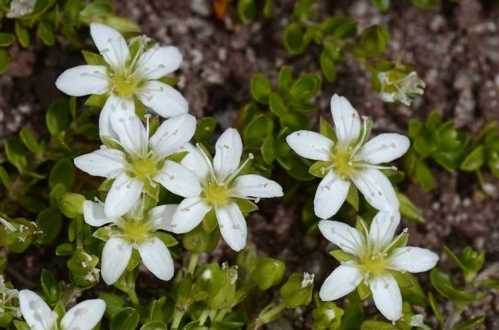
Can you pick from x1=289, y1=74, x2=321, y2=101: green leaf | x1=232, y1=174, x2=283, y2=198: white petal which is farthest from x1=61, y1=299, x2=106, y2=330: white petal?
x1=289, y1=74, x2=321, y2=101: green leaf

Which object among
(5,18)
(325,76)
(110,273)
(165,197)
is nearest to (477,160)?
(325,76)

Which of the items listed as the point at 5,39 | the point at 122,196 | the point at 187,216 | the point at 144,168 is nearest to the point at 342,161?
the point at 187,216

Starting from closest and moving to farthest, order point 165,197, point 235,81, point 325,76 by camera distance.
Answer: point 165,197 → point 325,76 → point 235,81

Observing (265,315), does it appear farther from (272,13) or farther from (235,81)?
(272,13)

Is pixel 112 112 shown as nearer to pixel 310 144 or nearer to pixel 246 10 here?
pixel 310 144

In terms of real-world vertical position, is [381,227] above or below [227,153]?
below

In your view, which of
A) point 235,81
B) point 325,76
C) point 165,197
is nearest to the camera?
point 165,197

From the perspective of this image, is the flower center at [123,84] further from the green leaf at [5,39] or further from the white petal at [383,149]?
the white petal at [383,149]
